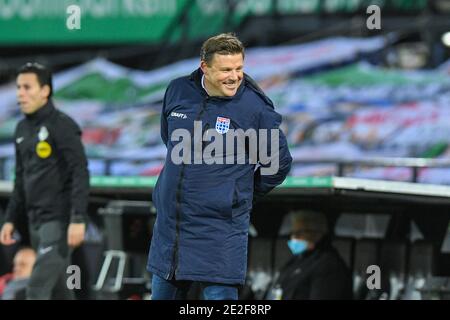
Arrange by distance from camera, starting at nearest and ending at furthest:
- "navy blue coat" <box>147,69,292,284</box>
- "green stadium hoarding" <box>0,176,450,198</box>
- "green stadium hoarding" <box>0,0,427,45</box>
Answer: "navy blue coat" <box>147,69,292,284</box> < "green stadium hoarding" <box>0,176,450,198</box> < "green stadium hoarding" <box>0,0,427,45</box>

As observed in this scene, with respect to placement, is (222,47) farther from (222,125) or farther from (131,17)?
(131,17)

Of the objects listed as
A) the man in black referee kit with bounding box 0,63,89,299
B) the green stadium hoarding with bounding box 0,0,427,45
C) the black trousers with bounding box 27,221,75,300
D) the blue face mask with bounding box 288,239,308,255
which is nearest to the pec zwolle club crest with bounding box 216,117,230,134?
the man in black referee kit with bounding box 0,63,89,299

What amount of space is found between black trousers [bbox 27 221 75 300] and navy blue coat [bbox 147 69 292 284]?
1.93m

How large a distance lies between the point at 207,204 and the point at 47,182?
7.04ft

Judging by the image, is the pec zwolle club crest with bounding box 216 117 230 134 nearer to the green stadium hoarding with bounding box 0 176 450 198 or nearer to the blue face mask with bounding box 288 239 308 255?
the green stadium hoarding with bounding box 0 176 450 198

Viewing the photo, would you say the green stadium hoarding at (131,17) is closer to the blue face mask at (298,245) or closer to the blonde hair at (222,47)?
the blue face mask at (298,245)

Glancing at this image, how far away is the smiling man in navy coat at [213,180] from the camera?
5.07m

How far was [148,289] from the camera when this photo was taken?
829 cm

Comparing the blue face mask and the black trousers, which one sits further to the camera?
the blue face mask

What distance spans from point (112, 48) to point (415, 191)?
16.5 ft

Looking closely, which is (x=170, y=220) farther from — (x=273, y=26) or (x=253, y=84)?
(x=273, y=26)

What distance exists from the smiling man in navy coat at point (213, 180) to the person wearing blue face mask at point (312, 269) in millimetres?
2389

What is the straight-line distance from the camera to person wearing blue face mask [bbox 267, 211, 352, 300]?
7500 mm
